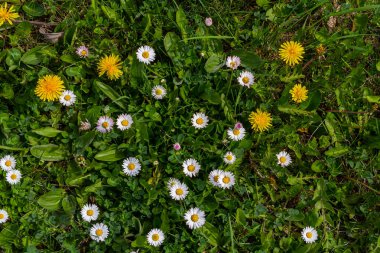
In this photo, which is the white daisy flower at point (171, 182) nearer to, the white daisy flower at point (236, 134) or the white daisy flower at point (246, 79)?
the white daisy flower at point (236, 134)

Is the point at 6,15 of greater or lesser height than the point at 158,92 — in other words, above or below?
above

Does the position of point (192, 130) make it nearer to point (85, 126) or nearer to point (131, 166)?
point (131, 166)

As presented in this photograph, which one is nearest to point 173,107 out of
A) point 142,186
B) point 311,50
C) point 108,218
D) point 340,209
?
point 142,186

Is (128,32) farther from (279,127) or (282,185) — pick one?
(282,185)

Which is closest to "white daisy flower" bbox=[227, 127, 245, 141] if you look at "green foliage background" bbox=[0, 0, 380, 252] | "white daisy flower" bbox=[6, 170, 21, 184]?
"green foliage background" bbox=[0, 0, 380, 252]

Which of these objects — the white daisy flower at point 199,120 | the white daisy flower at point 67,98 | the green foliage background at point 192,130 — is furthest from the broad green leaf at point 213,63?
the white daisy flower at point 67,98

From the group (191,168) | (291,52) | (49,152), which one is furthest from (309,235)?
(49,152)
